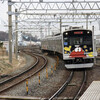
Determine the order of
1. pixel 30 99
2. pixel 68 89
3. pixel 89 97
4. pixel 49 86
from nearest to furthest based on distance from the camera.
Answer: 1. pixel 89 97
2. pixel 30 99
3. pixel 68 89
4. pixel 49 86

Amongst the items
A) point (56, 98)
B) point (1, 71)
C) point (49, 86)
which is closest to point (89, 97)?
point (56, 98)

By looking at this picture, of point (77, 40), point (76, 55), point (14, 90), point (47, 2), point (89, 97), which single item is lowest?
point (14, 90)

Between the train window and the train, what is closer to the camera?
A: the train

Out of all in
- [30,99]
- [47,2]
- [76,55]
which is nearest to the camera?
[30,99]

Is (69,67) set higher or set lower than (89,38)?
lower

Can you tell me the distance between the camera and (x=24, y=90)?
921 cm

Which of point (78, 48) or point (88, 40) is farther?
point (88, 40)

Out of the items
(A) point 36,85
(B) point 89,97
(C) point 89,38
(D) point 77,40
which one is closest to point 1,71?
(A) point 36,85

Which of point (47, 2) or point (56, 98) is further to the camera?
point (47, 2)

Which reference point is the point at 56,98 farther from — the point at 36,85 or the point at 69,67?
the point at 69,67

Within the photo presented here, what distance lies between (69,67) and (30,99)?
7.05 m

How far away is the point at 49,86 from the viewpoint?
990 cm

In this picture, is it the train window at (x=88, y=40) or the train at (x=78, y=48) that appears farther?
the train window at (x=88, y=40)

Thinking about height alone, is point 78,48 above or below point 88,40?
below
